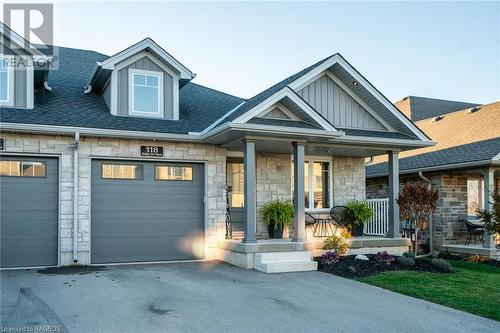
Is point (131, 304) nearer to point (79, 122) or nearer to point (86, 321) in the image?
point (86, 321)

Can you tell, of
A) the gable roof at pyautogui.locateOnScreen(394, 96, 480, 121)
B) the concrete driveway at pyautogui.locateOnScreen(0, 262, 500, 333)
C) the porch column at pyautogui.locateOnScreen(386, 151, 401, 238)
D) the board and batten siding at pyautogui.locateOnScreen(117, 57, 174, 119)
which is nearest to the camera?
the concrete driveway at pyautogui.locateOnScreen(0, 262, 500, 333)

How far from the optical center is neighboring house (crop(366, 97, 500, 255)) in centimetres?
1450

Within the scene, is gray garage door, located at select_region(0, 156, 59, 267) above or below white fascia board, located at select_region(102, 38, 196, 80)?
below

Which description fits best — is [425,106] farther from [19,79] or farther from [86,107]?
[19,79]

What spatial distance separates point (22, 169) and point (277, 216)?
5812mm

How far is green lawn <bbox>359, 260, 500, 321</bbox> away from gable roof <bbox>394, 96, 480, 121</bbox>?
14932 millimetres

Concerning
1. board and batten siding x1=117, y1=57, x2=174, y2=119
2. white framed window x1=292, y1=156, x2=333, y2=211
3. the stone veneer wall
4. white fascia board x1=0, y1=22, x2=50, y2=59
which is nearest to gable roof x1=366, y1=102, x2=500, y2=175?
the stone veneer wall

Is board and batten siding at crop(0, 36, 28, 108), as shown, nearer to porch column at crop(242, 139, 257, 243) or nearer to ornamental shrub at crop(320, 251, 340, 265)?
porch column at crop(242, 139, 257, 243)

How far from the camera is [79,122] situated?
1113 centimetres

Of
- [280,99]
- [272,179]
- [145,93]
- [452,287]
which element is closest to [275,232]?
[272,179]

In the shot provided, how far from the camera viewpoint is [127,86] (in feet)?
40.4

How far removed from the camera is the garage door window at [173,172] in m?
12.1

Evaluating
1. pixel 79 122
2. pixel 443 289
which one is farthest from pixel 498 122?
pixel 79 122

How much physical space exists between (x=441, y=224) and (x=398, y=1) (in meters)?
6.67
